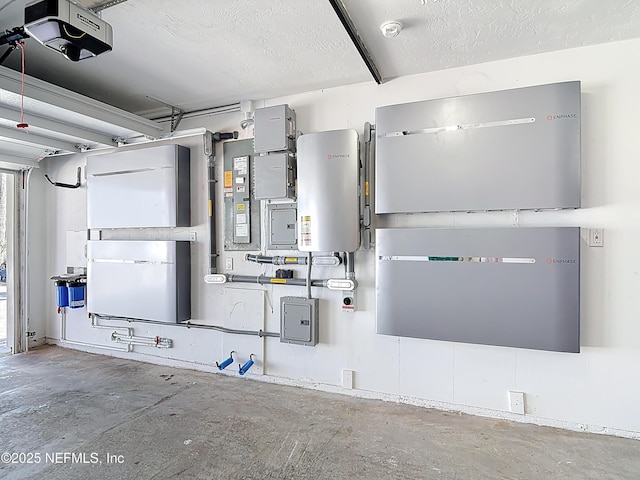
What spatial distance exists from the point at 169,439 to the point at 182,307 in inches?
49.2

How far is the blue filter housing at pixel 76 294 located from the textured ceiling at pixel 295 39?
2.07 metres

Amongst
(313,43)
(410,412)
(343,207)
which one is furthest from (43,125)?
(410,412)

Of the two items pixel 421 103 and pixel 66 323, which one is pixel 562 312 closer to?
pixel 421 103

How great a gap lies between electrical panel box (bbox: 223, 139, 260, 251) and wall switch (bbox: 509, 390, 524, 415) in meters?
2.27

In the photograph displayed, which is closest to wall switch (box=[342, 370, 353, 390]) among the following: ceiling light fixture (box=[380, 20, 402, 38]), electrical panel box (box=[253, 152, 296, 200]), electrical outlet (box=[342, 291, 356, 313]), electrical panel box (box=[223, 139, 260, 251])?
electrical outlet (box=[342, 291, 356, 313])

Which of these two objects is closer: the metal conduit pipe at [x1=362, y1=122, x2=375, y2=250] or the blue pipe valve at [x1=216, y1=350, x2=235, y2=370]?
the metal conduit pipe at [x1=362, y1=122, x2=375, y2=250]

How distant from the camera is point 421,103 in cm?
242

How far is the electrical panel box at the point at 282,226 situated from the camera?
2.85 metres

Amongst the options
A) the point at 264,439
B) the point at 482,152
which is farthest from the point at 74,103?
the point at 482,152

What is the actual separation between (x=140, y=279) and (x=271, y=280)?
1.37 metres

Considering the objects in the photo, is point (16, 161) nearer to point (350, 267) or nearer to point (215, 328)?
point (215, 328)

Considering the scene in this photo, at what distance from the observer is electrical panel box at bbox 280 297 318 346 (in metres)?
2.77

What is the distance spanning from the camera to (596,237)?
7.18 ft

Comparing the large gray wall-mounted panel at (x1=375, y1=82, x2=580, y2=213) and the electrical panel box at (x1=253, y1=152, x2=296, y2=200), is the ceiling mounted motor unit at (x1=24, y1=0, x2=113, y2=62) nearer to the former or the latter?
the electrical panel box at (x1=253, y1=152, x2=296, y2=200)
